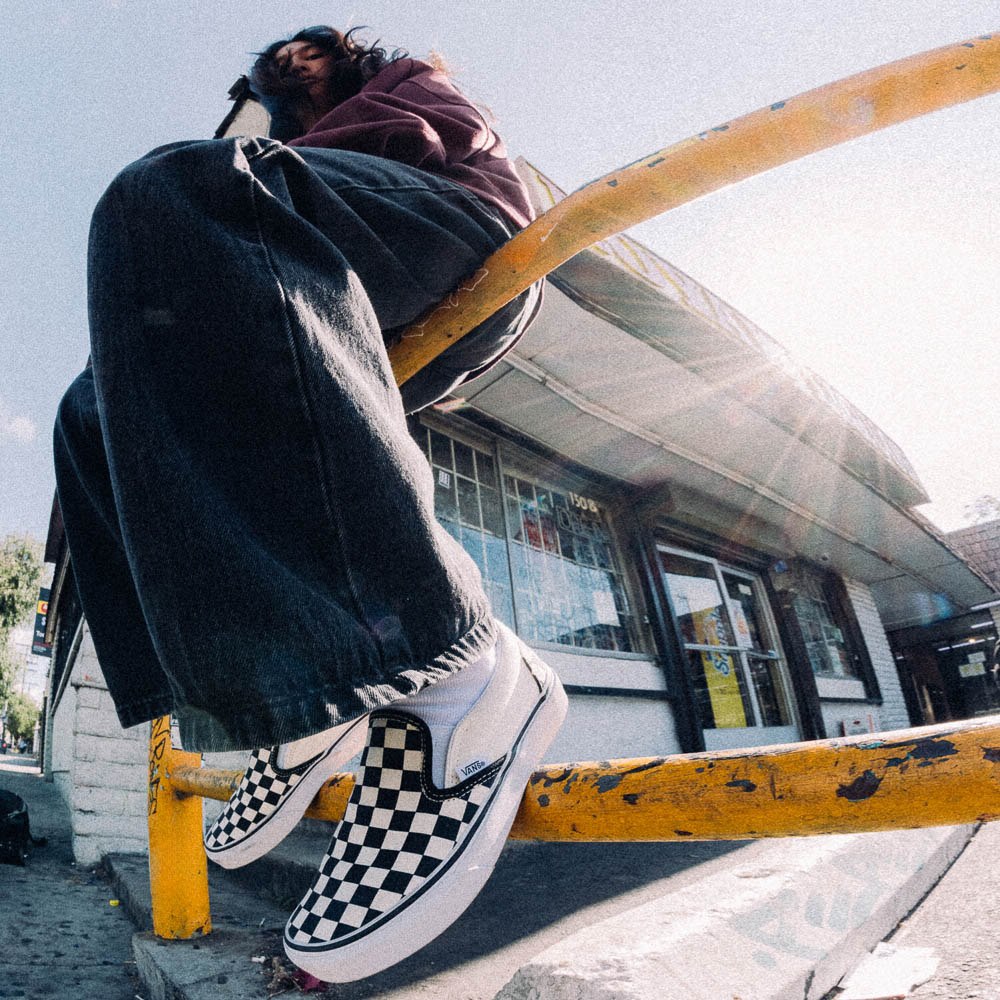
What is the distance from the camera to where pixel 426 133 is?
2.85 ft

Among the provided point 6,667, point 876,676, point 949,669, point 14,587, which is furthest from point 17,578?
point 949,669

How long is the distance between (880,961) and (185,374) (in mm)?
1800

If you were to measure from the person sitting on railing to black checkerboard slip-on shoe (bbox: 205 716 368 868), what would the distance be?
6.0 inches

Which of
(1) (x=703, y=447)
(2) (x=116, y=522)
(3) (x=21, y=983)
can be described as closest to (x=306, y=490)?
(2) (x=116, y=522)

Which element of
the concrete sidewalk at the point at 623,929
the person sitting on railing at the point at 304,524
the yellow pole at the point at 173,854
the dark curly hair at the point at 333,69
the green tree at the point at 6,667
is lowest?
the concrete sidewalk at the point at 623,929

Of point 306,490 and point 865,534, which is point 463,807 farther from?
point 865,534

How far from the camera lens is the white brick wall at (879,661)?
26.0 ft

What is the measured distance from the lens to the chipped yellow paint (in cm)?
43

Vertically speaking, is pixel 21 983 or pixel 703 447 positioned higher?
pixel 703 447

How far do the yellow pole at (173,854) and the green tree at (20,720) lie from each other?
1881 inches

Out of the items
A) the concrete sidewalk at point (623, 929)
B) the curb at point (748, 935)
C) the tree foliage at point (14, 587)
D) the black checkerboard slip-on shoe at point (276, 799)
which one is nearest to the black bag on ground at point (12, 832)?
the concrete sidewalk at point (623, 929)

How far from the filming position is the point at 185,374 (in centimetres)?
56

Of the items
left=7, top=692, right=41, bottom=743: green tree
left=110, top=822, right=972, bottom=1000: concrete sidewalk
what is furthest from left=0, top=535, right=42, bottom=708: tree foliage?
left=7, top=692, right=41, bottom=743: green tree

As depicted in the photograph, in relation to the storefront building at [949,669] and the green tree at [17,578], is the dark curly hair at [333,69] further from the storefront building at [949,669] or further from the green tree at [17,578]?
the green tree at [17,578]
